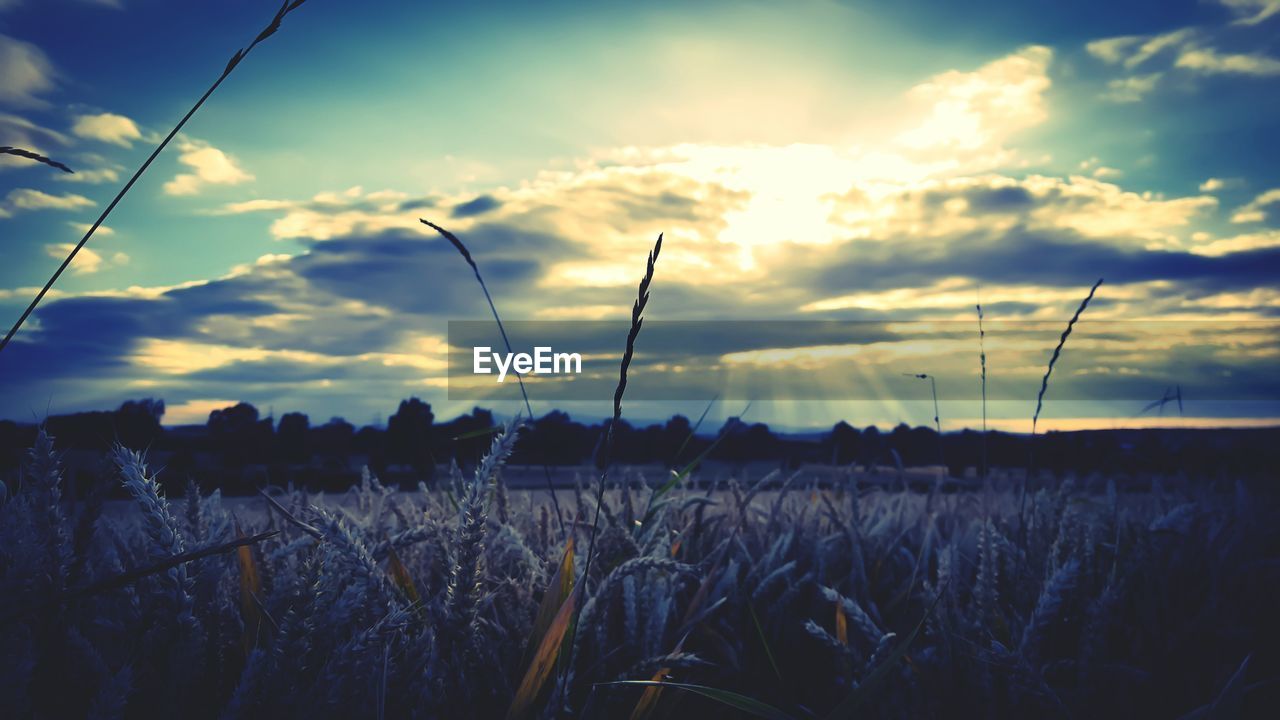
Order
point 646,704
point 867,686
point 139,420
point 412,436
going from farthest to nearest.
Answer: point 412,436, point 139,420, point 646,704, point 867,686

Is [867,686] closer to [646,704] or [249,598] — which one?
[646,704]

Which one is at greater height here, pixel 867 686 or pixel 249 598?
pixel 249 598

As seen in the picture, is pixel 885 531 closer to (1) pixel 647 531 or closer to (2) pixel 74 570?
(1) pixel 647 531

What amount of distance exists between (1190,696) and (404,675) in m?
1.95

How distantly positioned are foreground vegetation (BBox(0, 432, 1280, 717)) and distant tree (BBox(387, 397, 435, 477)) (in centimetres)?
58

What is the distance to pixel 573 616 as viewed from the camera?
1359 mm

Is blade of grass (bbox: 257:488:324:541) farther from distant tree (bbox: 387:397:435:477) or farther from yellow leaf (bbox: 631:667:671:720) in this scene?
distant tree (bbox: 387:397:435:477)

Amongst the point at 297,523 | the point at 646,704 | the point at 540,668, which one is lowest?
the point at 646,704

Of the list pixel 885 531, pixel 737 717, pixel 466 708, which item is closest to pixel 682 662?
pixel 466 708

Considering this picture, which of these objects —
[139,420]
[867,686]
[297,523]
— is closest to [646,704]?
[867,686]

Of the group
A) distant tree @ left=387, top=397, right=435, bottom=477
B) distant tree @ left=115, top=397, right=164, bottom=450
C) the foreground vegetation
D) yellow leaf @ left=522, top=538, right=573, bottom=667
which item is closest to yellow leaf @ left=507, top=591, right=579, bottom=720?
the foreground vegetation

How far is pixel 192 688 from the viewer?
101cm

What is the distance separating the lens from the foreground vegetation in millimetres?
965

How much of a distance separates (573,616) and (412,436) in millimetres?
2420
